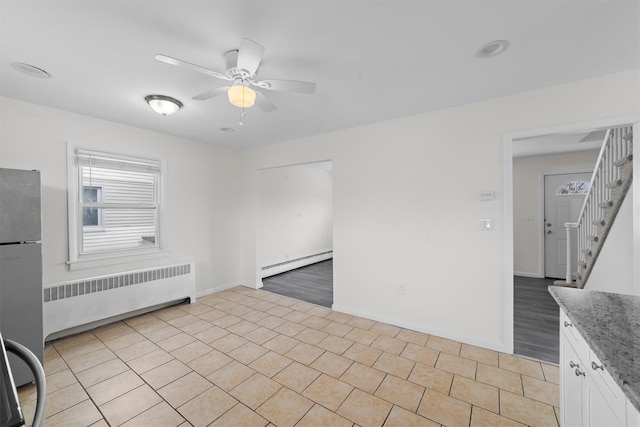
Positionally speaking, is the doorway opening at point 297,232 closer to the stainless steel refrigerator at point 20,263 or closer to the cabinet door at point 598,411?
the stainless steel refrigerator at point 20,263

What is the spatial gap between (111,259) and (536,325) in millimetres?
5217

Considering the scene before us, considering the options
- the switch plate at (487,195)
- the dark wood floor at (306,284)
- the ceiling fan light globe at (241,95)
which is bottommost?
the dark wood floor at (306,284)

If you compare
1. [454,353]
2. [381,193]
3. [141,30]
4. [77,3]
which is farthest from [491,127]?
[77,3]

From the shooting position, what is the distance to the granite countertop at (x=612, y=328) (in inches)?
32.2

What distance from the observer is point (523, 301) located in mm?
3818

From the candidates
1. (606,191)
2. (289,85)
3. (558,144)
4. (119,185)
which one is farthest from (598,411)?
(558,144)

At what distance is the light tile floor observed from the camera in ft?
5.88

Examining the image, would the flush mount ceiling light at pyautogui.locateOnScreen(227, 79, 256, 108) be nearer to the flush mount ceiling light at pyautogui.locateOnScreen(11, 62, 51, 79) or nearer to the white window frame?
the flush mount ceiling light at pyautogui.locateOnScreen(11, 62, 51, 79)

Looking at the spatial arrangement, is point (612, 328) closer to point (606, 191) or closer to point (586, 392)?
point (586, 392)

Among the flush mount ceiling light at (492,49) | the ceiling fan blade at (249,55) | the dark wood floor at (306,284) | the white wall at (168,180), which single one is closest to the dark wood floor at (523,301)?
the dark wood floor at (306,284)

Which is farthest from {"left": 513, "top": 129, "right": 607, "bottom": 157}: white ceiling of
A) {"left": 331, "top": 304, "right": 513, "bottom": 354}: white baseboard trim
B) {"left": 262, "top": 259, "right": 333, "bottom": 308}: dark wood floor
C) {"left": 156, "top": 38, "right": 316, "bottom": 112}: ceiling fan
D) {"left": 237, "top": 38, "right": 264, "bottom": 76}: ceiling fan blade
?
{"left": 237, "top": 38, "right": 264, "bottom": 76}: ceiling fan blade

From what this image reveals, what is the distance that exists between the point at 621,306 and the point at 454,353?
1.53 m

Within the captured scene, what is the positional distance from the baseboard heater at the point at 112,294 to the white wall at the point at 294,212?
1.82 meters

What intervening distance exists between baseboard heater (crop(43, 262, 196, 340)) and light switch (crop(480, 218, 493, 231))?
3.85m
